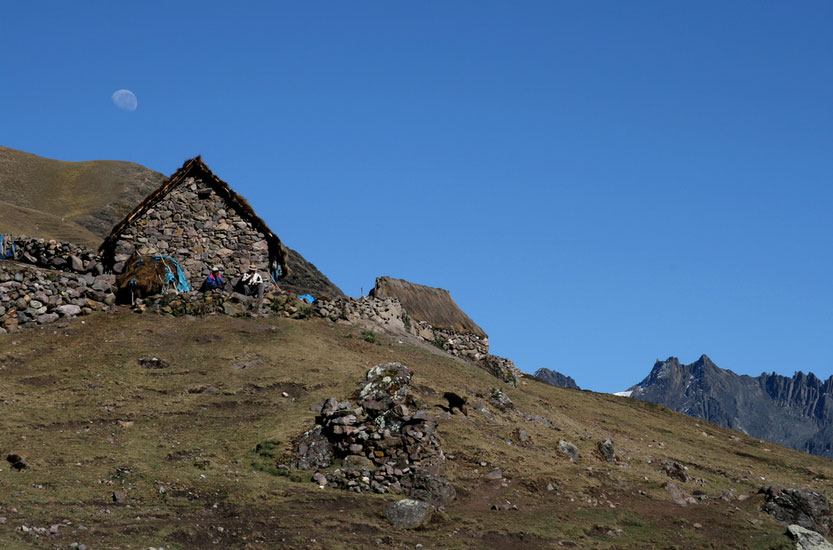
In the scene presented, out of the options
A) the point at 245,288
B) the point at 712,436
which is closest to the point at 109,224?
the point at 245,288

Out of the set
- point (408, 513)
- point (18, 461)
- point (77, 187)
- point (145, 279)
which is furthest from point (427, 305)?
point (77, 187)

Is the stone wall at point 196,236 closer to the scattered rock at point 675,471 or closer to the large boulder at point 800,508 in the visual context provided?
the scattered rock at point 675,471

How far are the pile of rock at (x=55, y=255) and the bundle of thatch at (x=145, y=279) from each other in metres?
4.29

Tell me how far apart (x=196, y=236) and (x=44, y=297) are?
297 inches

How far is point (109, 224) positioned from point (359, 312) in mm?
69059

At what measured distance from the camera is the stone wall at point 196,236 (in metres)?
35.8

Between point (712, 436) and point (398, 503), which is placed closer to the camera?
point (398, 503)

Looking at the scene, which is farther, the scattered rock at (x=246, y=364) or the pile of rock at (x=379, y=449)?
the scattered rock at (x=246, y=364)

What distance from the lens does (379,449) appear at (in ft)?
68.4

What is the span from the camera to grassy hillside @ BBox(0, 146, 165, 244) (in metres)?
99.6

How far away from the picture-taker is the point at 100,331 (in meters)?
29.4

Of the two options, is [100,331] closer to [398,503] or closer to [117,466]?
[117,466]

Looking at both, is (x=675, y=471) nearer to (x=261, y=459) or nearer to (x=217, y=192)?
(x=261, y=459)

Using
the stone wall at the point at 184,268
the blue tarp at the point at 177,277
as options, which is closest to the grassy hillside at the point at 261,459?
the stone wall at the point at 184,268
